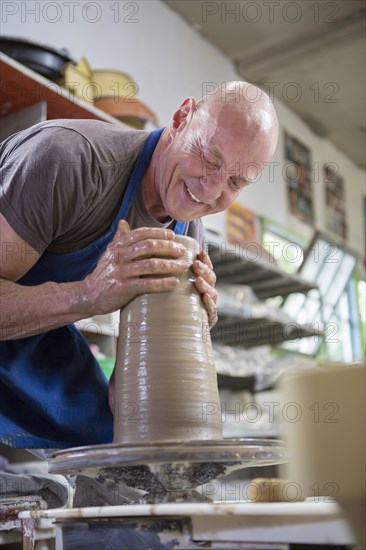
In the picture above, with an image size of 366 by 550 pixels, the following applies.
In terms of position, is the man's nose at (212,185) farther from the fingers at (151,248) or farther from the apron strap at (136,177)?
the fingers at (151,248)

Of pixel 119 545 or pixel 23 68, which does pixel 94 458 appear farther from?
pixel 23 68

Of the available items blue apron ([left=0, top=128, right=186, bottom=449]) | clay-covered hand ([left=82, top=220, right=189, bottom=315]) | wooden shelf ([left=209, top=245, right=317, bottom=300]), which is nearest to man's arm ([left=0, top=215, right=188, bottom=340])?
clay-covered hand ([left=82, top=220, right=189, bottom=315])

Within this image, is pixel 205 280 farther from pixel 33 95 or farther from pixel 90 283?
pixel 33 95

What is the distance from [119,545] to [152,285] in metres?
0.55

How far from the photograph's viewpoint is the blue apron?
1796mm

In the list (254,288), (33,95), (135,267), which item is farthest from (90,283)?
(254,288)

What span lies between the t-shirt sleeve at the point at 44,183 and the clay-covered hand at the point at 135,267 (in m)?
0.19

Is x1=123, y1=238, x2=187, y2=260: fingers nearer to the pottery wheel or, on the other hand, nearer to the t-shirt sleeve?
the t-shirt sleeve

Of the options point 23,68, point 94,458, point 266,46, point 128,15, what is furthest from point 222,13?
point 94,458

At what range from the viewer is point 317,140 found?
7164 mm

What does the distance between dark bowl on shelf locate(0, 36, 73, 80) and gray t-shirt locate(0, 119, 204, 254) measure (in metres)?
1.17

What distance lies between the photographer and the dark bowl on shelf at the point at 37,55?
9.20 feet

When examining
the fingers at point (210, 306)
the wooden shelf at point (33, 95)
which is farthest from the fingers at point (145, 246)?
the wooden shelf at point (33, 95)

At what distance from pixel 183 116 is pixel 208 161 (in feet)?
0.73
